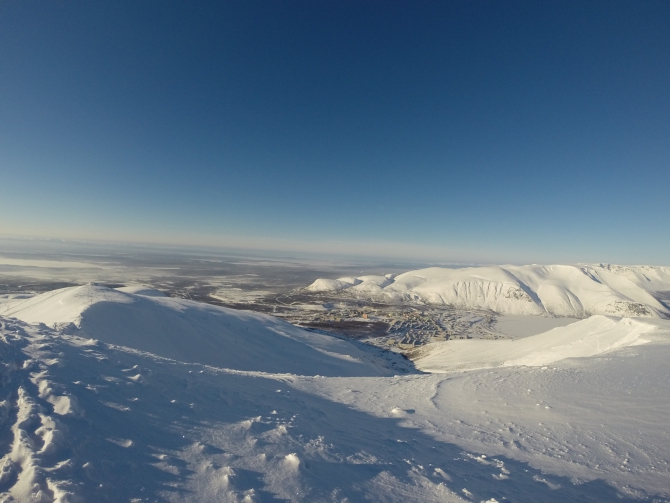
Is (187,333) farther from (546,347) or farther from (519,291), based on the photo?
(519,291)

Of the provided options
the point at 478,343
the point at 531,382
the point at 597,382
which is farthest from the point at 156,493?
the point at 478,343

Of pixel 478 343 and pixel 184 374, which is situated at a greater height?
pixel 184 374

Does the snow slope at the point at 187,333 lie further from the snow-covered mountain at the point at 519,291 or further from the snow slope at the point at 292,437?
the snow-covered mountain at the point at 519,291

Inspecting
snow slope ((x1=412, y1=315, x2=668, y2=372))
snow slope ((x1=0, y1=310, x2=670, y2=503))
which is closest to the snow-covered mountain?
snow slope ((x1=412, y1=315, x2=668, y2=372))

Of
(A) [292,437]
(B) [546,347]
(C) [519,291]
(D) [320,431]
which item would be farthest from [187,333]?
(C) [519,291]

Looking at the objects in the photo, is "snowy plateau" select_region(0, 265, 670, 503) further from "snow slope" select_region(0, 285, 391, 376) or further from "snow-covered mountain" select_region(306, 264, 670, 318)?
"snow-covered mountain" select_region(306, 264, 670, 318)

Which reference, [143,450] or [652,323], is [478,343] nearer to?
[652,323]

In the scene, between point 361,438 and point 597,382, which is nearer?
point 361,438
